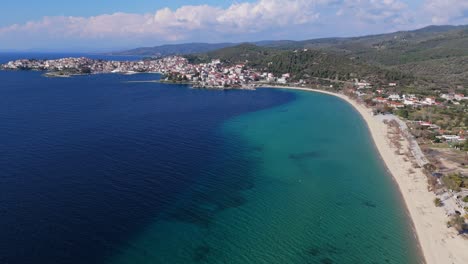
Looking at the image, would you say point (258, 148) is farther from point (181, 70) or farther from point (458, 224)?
point (181, 70)

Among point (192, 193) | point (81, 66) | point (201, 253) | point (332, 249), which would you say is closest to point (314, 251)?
point (332, 249)

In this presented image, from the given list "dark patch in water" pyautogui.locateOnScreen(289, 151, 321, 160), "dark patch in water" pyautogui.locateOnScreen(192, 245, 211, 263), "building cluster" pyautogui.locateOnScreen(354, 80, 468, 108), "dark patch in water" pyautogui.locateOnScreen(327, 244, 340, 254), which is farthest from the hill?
"dark patch in water" pyautogui.locateOnScreen(192, 245, 211, 263)

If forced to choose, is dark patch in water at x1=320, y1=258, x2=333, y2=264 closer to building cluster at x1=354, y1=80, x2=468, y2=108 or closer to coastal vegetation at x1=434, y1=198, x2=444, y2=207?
coastal vegetation at x1=434, y1=198, x2=444, y2=207

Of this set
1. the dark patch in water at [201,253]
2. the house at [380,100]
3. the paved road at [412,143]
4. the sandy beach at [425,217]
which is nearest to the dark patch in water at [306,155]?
the sandy beach at [425,217]

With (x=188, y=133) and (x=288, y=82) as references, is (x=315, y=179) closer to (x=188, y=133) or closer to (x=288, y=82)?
(x=188, y=133)

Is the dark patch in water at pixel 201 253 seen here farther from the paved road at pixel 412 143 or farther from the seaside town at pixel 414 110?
the paved road at pixel 412 143

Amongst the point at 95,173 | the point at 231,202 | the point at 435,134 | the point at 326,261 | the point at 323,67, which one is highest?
the point at 323,67
